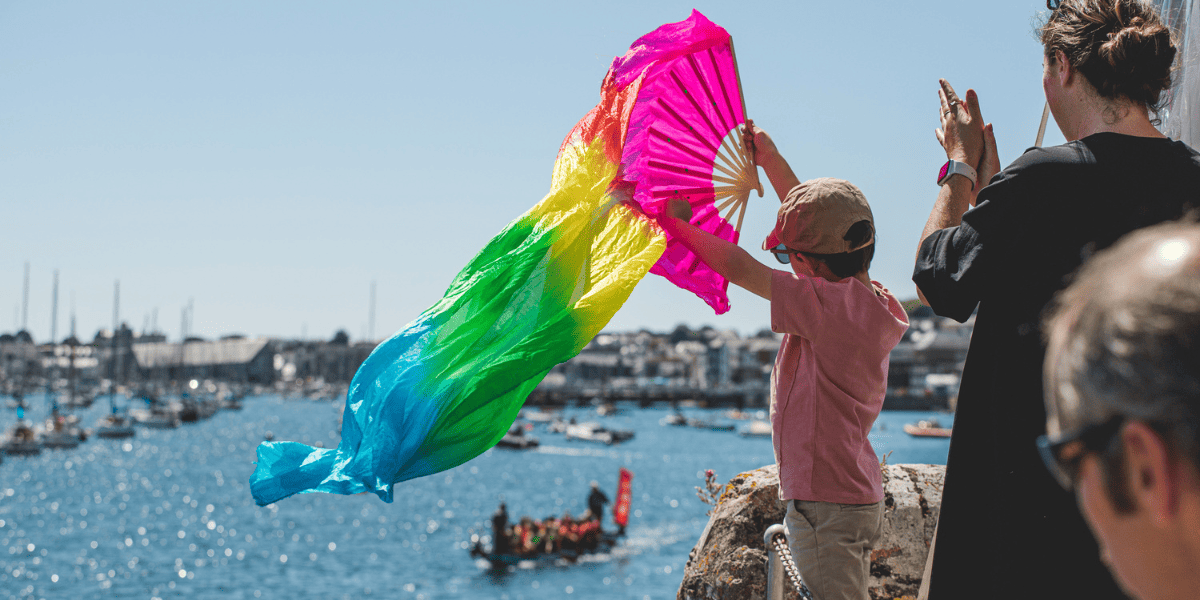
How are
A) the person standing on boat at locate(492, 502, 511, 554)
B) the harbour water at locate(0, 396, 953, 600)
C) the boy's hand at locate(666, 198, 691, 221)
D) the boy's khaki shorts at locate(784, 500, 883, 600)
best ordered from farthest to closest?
the harbour water at locate(0, 396, 953, 600) → the person standing on boat at locate(492, 502, 511, 554) → the boy's hand at locate(666, 198, 691, 221) → the boy's khaki shorts at locate(784, 500, 883, 600)

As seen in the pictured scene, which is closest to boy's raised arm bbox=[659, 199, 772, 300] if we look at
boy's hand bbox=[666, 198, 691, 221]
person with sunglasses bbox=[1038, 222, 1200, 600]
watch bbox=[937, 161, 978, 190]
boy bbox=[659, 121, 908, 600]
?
boy bbox=[659, 121, 908, 600]

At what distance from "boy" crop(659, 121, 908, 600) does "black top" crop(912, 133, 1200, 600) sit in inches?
29.4

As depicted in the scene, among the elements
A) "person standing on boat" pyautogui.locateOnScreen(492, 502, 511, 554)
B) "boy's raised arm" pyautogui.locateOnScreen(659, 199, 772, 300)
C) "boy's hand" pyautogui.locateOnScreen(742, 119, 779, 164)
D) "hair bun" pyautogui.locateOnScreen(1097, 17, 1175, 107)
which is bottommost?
"person standing on boat" pyautogui.locateOnScreen(492, 502, 511, 554)

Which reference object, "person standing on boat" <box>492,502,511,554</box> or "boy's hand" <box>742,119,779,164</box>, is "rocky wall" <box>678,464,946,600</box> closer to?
"boy's hand" <box>742,119,779,164</box>

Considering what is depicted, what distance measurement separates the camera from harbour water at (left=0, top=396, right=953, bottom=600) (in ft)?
108

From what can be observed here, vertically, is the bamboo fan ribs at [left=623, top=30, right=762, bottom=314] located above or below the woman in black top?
above

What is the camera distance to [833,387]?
2.84 m

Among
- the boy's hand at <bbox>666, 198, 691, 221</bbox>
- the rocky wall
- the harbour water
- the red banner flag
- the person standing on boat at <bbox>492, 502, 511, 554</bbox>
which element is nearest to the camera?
the boy's hand at <bbox>666, 198, 691, 221</bbox>

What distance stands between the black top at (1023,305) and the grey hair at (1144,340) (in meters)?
0.90

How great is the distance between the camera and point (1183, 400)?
97 centimetres

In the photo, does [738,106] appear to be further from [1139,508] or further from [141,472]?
[141,472]

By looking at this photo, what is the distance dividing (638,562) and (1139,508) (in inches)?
1409

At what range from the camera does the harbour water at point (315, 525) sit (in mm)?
32969

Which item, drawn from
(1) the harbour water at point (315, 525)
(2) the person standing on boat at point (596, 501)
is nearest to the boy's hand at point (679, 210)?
(1) the harbour water at point (315, 525)
